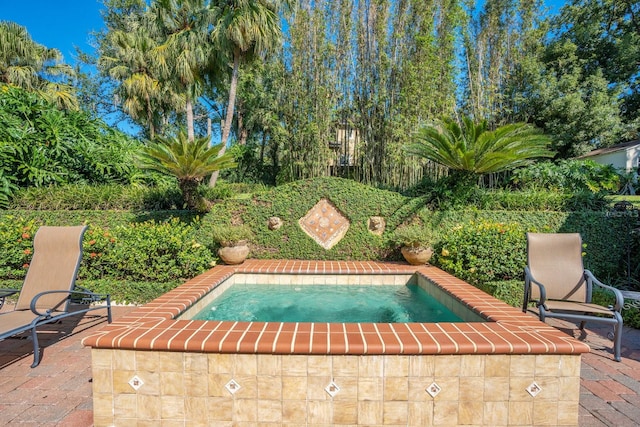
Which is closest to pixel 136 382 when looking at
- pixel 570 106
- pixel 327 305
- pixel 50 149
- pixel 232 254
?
pixel 327 305

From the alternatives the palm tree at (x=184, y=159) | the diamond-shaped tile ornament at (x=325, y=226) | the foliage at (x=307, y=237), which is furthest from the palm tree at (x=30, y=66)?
the diamond-shaped tile ornament at (x=325, y=226)

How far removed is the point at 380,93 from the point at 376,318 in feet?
24.4

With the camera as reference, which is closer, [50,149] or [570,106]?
[50,149]

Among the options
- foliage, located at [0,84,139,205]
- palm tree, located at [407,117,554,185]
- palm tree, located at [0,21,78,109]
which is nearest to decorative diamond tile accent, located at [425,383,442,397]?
palm tree, located at [407,117,554,185]

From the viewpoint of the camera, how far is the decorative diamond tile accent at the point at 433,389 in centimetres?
215

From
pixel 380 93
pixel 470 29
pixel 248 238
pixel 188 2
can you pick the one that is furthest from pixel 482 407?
pixel 188 2

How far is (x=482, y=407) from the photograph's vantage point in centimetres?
215

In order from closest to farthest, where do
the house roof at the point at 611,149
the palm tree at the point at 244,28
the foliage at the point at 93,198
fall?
the foliage at the point at 93,198 → the palm tree at the point at 244,28 → the house roof at the point at 611,149

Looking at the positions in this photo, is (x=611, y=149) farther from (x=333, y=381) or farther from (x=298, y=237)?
(x=333, y=381)

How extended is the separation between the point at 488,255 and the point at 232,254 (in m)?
4.26

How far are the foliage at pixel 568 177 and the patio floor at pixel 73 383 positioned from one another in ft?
20.3

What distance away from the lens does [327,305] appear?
4.70m

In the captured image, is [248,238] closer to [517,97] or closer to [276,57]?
[276,57]

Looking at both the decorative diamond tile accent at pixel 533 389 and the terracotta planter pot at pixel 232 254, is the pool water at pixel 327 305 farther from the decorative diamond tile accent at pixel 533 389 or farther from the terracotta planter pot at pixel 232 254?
the decorative diamond tile accent at pixel 533 389
